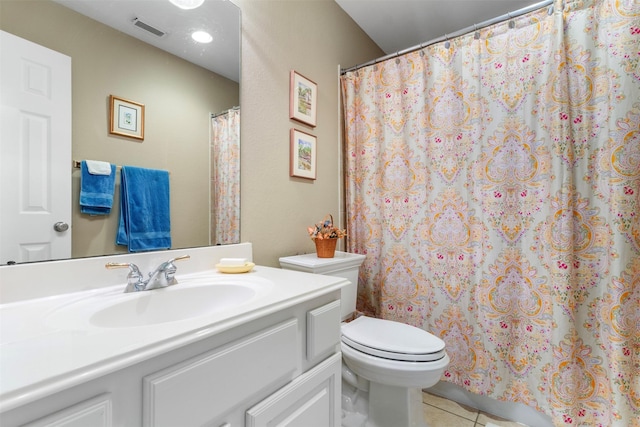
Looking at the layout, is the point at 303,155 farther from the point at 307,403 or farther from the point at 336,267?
the point at 307,403

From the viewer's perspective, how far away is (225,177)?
50.8 inches

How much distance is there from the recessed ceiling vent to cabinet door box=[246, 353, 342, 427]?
1248 millimetres

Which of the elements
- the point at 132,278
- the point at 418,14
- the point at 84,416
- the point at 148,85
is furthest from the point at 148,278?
the point at 418,14

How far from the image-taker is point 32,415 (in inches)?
15.9

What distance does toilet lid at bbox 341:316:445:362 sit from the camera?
121 centimetres

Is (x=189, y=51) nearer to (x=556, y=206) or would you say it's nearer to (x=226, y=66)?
(x=226, y=66)

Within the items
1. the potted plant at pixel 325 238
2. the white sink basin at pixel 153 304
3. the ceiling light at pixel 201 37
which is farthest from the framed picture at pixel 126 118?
the potted plant at pixel 325 238

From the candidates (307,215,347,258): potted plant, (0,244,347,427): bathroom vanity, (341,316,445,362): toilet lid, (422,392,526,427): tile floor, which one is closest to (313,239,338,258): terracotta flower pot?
(307,215,347,258): potted plant

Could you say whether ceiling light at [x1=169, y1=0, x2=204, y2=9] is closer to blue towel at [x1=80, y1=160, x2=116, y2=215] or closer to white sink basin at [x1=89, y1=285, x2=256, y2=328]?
blue towel at [x1=80, y1=160, x2=116, y2=215]

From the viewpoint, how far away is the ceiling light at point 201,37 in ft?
3.93

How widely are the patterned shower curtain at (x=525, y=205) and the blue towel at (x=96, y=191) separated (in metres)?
1.41

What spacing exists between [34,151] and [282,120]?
3.32 ft

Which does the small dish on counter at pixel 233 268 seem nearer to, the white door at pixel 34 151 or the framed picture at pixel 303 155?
the white door at pixel 34 151

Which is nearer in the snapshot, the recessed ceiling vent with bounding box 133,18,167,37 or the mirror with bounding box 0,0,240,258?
the mirror with bounding box 0,0,240,258
